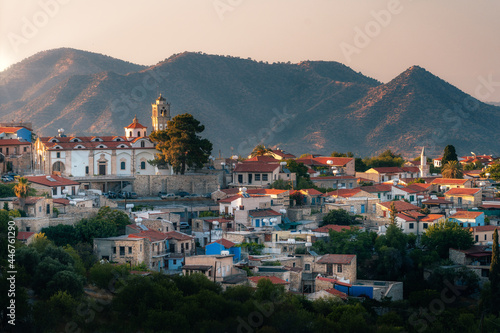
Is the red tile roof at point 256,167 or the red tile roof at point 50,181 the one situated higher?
the red tile roof at point 256,167

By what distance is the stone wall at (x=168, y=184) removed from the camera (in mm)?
46906

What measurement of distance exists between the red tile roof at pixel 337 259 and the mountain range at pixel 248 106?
188 ft

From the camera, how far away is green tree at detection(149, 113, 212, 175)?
46.6 metres

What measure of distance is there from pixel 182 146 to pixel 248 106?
81934 mm

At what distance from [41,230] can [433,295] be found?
54.6ft

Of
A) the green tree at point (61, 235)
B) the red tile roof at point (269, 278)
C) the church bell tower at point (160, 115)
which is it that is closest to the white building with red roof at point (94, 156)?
the church bell tower at point (160, 115)

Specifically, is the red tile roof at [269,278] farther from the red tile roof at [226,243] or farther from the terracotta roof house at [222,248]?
the red tile roof at [226,243]

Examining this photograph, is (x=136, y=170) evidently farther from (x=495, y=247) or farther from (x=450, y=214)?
(x=495, y=247)

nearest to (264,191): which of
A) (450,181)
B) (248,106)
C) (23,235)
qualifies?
(450,181)

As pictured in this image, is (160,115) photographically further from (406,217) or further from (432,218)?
(432,218)

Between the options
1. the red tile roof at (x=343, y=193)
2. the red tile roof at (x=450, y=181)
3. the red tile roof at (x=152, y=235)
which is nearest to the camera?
the red tile roof at (x=152, y=235)

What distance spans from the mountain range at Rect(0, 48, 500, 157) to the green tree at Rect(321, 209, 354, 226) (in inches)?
2016

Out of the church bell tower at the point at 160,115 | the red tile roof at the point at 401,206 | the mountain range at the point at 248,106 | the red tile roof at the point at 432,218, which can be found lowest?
the red tile roof at the point at 432,218

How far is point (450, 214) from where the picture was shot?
42.0 m
